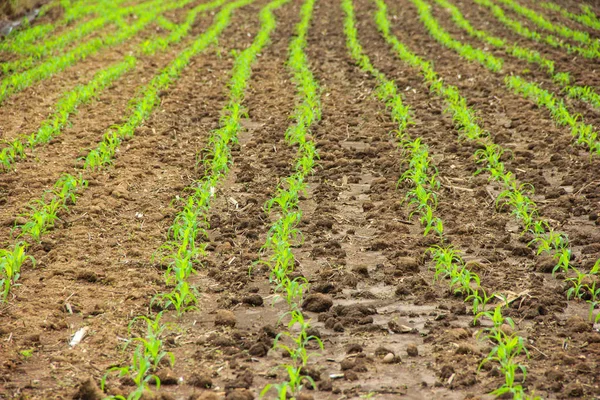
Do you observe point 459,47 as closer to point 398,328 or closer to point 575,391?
point 398,328

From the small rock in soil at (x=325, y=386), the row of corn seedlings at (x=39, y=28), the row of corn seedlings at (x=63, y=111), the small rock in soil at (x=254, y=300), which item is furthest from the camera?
the row of corn seedlings at (x=39, y=28)

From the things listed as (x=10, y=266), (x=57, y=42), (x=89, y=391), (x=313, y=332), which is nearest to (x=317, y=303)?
(x=313, y=332)

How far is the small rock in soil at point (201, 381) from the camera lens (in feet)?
12.8

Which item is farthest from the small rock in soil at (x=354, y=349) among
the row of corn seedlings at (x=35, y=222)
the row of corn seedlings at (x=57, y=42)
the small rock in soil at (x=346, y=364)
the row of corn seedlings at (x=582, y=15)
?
the row of corn seedlings at (x=582, y=15)

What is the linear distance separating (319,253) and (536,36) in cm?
1089

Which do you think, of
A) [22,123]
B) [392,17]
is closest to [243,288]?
[22,123]

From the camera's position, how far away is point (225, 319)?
15.0ft

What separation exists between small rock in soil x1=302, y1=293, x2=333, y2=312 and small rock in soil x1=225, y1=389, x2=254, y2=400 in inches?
40.9

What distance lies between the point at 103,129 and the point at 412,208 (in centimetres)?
419

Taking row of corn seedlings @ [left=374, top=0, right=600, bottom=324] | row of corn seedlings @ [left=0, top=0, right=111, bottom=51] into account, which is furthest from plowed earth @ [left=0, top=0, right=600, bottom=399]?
row of corn seedlings @ [left=0, top=0, right=111, bottom=51]

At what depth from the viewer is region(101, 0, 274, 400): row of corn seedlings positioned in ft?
13.2

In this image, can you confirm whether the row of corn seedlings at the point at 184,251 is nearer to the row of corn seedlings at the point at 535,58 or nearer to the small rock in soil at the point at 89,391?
the small rock in soil at the point at 89,391

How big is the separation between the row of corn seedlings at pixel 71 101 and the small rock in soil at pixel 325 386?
15.8ft

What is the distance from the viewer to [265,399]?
12.5 ft
